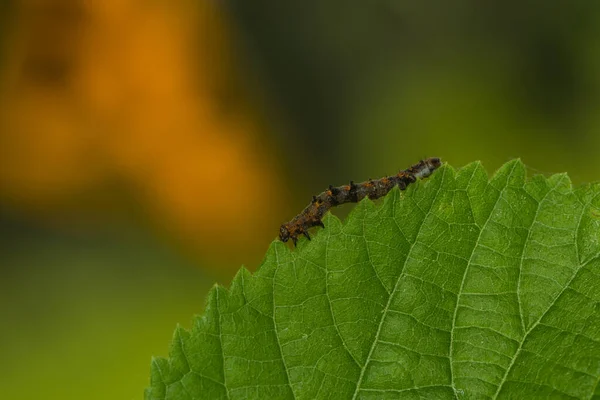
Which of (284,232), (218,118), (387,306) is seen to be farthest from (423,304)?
(218,118)

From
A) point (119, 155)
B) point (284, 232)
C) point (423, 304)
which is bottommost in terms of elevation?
point (423, 304)

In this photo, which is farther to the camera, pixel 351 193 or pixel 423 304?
pixel 351 193

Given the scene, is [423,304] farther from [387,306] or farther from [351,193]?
[351,193]

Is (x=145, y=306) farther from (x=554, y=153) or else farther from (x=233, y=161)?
(x=554, y=153)

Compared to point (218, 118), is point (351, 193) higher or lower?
lower

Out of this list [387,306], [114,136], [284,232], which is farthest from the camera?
[114,136]

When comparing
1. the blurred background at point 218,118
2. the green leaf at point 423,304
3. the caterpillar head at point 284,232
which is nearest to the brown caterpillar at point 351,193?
the caterpillar head at point 284,232

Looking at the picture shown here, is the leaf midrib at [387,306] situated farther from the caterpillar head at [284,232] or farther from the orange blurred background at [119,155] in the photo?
the orange blurred background at [119,155]
